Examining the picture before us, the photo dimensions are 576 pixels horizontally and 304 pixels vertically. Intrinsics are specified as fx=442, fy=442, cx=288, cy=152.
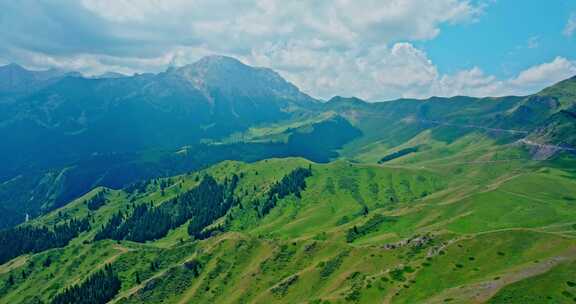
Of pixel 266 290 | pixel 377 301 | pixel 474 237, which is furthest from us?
pixel 266 290

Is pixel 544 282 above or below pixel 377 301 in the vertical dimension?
above

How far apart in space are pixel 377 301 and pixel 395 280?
12.2 meters

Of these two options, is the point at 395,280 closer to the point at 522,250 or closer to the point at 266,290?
the point at 522,250

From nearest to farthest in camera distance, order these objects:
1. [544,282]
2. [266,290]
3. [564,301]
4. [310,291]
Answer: [564,301]
[544,282]
[310,291]
[266,290]

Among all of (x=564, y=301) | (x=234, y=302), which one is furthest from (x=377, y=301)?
(x=234, y=302)

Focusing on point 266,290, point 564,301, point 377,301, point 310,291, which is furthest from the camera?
point 266,290

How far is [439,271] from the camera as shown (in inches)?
5817

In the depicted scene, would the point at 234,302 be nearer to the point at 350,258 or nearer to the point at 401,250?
the point at 350,258

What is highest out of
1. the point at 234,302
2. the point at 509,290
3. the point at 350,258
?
the point at 509,290

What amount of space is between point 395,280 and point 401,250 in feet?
97.5

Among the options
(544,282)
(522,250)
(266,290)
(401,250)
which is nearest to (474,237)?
(522,250)

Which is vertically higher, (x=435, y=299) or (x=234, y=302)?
(x=435, y=299)

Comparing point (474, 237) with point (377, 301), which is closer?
point (377, 301)

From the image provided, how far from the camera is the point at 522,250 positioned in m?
152
